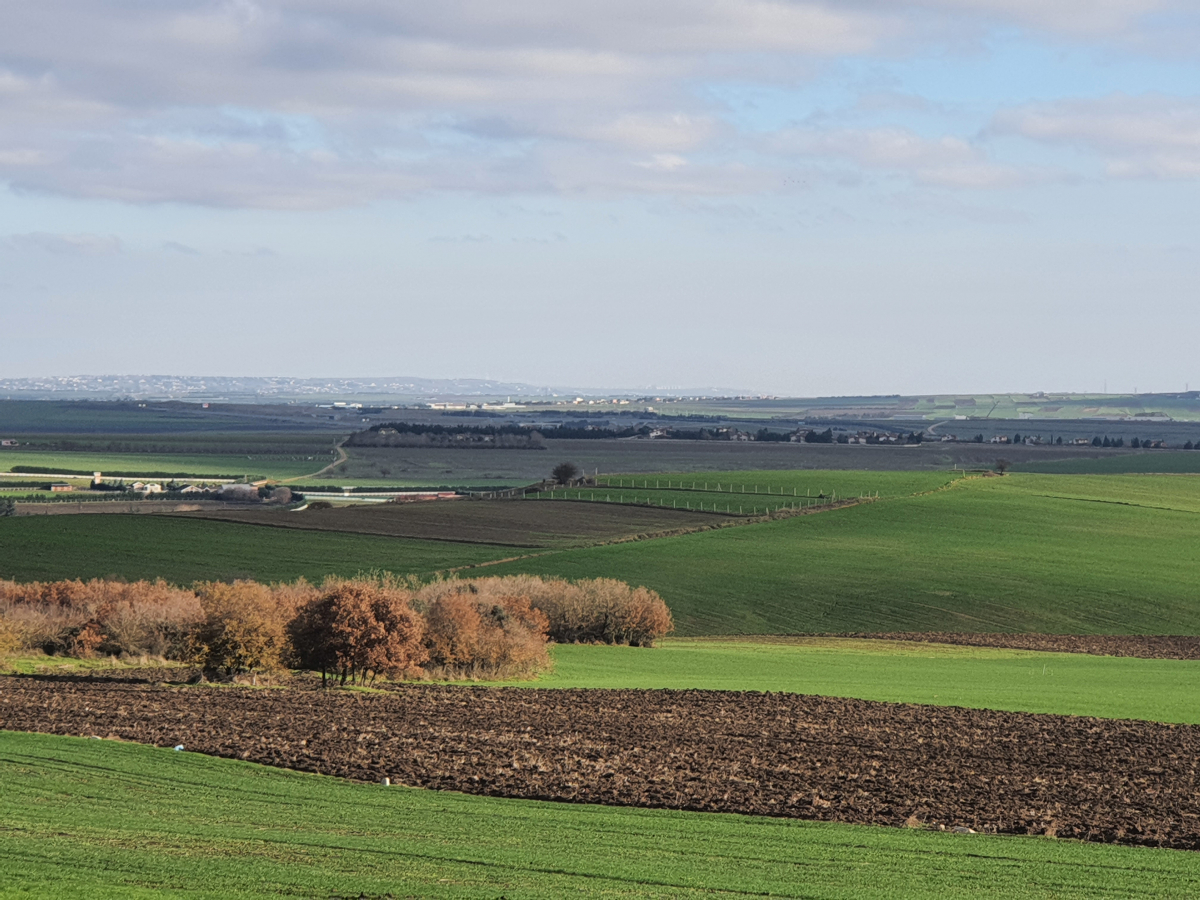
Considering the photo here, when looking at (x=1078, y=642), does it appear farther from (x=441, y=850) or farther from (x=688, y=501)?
(x=688, y=501)

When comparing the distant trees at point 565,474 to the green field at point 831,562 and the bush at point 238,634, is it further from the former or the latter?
the bush at point 238,634

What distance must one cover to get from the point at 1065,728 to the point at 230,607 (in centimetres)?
2388

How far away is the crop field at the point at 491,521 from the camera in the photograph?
84.8 m

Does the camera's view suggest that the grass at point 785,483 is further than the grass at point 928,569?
Yes

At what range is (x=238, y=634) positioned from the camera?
4056 cm

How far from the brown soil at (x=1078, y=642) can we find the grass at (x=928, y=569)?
1.60 meters

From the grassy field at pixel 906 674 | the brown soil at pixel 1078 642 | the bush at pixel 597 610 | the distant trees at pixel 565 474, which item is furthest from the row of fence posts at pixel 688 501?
the grassy field at pixel 906 674

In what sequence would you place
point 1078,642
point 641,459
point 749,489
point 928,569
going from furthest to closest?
1. point 641,459
2. point 749,489
3. point 928,569
4. point 1078,642

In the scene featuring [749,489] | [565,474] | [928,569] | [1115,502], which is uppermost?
[1115,502]

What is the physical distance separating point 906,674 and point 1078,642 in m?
15.4

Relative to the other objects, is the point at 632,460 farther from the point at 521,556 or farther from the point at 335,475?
the point at 521,556

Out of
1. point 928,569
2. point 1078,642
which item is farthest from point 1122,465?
point 1078,642

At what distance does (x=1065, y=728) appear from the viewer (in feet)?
111

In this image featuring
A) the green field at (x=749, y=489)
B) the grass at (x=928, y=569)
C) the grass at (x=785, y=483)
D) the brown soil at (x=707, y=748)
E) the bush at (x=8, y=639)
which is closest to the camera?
the brown soil at (x=707, y=748)
